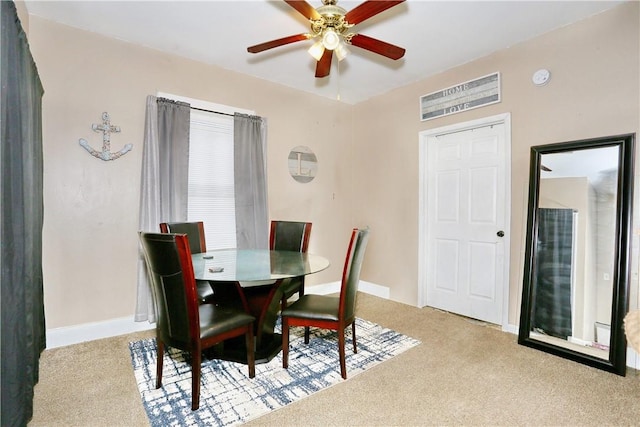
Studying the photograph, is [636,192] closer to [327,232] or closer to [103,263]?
[327,232]

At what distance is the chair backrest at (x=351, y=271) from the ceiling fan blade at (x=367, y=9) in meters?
1.34

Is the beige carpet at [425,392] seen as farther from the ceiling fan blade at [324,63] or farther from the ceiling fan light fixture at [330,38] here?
the ceiling fan blade at [324,63]

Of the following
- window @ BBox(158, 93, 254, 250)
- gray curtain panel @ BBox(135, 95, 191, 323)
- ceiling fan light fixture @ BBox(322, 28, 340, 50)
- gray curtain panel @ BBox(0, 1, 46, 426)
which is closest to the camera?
gray curtain panel @ BBox(0, 1, 46, 426)

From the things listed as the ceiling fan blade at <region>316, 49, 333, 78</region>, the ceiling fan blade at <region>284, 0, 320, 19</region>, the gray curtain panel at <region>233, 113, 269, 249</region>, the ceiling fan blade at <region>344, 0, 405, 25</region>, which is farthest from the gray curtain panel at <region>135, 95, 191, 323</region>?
the ceiling fan blade at <region>344, 0, 405, 25</region>

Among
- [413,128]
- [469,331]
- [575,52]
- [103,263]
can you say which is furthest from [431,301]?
[103,263]

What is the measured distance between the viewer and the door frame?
308cm

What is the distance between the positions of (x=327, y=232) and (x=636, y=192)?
122 inches

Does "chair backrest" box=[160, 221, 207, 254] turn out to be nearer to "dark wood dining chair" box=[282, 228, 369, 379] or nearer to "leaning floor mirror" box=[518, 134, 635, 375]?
"dark wood dining chair" box=[282, 228, 369, 379]

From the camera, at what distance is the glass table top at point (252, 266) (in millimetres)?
1983

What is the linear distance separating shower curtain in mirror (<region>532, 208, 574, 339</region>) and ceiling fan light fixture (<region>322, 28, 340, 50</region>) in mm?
2245

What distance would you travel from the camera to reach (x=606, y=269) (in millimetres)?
2445

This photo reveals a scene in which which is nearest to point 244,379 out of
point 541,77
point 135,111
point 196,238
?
point 196,238

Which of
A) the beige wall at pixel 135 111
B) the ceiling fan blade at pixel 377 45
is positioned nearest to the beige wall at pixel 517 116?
the beige wall at pixel 135 111

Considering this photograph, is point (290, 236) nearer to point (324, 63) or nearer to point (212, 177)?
point (212, 177)
